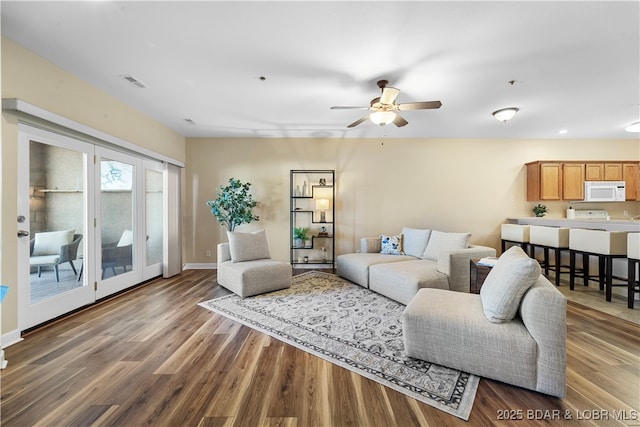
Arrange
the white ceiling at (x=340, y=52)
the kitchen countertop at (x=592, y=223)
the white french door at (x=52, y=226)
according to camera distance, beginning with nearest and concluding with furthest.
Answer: the white ceiling at (x=340, y=52)
the white french door at (x=52, y=226)
the kitchen countertop at (x=592, y=223)

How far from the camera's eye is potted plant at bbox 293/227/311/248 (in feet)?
17.2

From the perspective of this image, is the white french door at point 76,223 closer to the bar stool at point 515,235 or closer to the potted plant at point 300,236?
the potted plant at point 300,236

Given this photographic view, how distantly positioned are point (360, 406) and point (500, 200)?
5598 mm

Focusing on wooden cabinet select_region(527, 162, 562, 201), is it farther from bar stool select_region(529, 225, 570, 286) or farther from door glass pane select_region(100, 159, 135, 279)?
door glass pane select_region(100, 159, 135, 279)

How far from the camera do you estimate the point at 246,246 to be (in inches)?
160

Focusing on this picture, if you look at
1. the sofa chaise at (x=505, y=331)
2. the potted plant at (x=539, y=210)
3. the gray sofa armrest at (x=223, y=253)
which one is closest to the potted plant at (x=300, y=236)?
the gray sofa armrest at (x=223, y=253)

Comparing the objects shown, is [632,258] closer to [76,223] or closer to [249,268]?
[249,268]

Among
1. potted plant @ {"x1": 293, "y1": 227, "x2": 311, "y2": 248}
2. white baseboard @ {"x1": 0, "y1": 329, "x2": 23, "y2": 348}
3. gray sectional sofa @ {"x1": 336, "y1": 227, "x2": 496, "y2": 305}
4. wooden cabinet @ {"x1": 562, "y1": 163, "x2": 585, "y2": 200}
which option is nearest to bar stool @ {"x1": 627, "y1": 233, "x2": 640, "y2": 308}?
gray sectional sofa @ {"x1": 336, "y1": 227, "x2": 496, "y2": 305}

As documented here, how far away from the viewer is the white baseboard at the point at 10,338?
2.22 metres

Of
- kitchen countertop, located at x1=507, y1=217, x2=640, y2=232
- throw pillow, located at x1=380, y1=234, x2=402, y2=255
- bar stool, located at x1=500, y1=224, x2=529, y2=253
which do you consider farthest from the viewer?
bar stool, located at x1=500, y1=224, x2=529, y2=253

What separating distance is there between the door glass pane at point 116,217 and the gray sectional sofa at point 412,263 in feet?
11.1

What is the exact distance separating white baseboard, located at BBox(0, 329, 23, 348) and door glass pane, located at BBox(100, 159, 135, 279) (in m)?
1.12

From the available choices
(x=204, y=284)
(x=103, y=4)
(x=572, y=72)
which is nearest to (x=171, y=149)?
(x=204, y=284)

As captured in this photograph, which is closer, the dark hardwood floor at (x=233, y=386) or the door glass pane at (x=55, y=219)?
the dark hardwood floor at (x=233, y=386)
